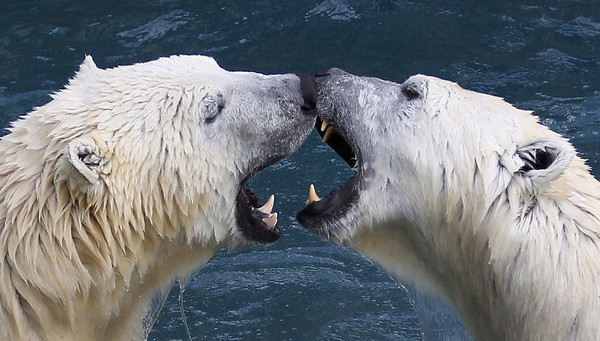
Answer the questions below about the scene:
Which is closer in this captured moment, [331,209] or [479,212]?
[479,212]

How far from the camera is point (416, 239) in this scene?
4023 millimetres

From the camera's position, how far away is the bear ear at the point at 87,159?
345cm

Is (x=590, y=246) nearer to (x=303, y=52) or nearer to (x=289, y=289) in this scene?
(x=289, y=289)

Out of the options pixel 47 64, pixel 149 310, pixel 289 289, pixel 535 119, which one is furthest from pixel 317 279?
pixel 47 64

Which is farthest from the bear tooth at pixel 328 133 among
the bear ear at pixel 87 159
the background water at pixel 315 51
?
the background water at pixel 315 51

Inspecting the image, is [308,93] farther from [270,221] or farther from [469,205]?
[469,205]

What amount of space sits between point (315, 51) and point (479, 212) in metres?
4.18

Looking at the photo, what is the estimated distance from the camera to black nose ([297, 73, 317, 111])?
407 centimetres

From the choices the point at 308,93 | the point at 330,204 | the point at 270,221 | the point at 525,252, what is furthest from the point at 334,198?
the point at 525,252

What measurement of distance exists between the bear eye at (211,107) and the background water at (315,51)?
7.37ft

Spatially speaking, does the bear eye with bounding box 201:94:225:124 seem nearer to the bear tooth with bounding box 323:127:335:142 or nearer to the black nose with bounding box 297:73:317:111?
the black nose with bounding box 297:73:317:111

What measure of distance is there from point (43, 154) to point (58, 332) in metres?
0.70

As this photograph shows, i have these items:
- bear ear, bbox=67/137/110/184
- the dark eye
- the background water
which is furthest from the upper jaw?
the background water

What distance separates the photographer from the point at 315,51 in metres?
7.71
